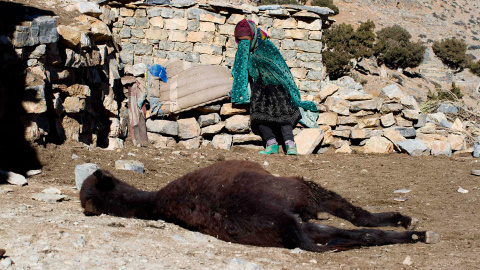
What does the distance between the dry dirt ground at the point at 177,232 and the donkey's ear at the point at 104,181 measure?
22 cm

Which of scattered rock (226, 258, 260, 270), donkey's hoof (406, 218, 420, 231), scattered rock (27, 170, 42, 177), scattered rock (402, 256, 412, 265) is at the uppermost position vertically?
scattered rock (226, 258, 260, 270)

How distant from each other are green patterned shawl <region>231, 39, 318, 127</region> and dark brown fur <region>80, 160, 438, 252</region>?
4.14m

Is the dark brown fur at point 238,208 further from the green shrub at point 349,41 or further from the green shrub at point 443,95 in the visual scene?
the green shrub at point 349,41

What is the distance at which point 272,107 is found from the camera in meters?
7.18

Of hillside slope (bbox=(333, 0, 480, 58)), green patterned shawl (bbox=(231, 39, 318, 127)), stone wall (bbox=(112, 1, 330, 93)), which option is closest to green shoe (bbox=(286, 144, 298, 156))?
green patterned shawl (bbox=(231, 39, 318, 127))

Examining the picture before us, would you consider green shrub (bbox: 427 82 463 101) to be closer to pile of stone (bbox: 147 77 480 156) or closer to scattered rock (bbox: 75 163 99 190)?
pile of stone (bbox: 147 77 480 156)

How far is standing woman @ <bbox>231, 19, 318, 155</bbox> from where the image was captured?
7.16 meters

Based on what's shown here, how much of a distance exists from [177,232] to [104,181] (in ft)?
2.24

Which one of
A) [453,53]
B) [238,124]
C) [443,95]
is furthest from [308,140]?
[453,53]

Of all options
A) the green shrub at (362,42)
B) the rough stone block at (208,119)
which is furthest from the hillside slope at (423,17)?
the rough stone block at (208,119)

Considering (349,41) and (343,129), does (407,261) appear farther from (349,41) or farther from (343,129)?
(349,41)

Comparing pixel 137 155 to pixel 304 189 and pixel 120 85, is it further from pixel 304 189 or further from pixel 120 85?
pixel 304 189

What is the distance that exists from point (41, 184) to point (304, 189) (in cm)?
246

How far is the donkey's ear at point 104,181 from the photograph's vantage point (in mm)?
3049
